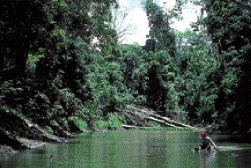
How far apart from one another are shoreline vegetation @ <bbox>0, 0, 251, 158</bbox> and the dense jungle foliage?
72mm

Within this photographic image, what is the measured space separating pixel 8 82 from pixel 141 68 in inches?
2131

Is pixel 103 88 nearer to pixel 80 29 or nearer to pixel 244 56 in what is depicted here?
pixel 244 56

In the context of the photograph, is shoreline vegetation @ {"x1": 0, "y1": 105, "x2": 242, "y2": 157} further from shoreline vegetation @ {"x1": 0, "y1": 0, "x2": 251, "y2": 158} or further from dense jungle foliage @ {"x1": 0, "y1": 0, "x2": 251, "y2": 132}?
dense jungle foliage @ {"x1": 0, "y1": 0, "x2": 251, "y2": 132}

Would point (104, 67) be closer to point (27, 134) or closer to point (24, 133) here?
point (27, 134)

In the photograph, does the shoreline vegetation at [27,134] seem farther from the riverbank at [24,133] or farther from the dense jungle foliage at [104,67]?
the dense jungle foliage at [104,67]

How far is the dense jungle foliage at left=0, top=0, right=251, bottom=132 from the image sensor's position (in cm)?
2341

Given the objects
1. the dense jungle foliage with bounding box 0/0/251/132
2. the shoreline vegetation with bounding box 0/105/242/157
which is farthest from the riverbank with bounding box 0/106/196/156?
the dense jungle foliage with bounding box 0/0/251/132

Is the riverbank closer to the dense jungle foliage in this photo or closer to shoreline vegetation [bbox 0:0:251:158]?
shoreline vegetation [bbox 0:0:251:158]

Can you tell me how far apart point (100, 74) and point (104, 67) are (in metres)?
4.68

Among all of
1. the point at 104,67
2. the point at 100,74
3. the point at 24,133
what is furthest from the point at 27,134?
the point at 104,67

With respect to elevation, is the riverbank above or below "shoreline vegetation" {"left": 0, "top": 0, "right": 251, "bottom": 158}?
below

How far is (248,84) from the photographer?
3938 cm

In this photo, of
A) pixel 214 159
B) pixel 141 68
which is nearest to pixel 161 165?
pixel 214 159

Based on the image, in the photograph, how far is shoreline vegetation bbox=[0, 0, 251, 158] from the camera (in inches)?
937
